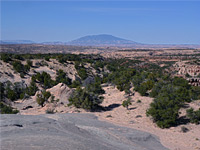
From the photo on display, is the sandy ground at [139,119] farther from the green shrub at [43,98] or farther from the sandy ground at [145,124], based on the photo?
the green shrub at [43,98]

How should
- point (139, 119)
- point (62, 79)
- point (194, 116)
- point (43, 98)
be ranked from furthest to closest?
point (62, 79) < point (43, 98) < point (139, 119) < point (194, 116)

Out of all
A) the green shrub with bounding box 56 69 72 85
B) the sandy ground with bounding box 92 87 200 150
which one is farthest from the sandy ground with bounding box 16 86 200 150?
the green shrub with bounding box 56 69 72 85

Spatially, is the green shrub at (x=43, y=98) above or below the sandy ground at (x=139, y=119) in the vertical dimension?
above

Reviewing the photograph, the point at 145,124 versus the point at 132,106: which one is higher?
the point at 132,106

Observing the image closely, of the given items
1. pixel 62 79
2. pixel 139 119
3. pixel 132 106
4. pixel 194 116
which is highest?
pixel 62 79

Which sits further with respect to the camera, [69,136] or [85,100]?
[85,100]

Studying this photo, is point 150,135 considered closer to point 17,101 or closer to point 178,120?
point 178,120

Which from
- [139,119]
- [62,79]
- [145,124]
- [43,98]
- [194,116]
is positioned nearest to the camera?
[194,116]

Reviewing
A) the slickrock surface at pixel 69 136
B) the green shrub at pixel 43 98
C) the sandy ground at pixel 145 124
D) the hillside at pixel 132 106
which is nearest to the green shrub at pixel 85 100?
the hillside at pixel 132 106

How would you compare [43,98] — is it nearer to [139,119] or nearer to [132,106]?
[132,106]

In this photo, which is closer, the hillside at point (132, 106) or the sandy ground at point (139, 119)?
the sandy ground at point (139, 119)

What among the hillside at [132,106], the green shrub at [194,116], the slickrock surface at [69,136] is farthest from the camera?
the green shrub at [194,116]

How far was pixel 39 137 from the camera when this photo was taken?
A: 420 inches

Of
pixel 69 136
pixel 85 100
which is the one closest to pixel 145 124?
pixel 85 100
